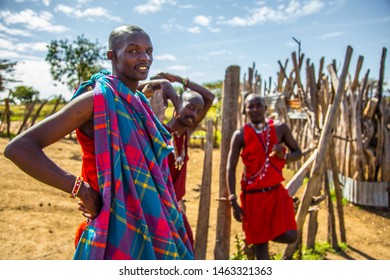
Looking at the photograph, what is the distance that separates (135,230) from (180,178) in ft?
4.00

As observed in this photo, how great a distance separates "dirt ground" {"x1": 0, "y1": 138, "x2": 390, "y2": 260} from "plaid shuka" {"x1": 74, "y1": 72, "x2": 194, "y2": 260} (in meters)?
2.50

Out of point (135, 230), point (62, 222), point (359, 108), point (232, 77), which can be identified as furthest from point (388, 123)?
point (135, 230)

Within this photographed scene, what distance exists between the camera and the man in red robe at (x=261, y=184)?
314 centimetres

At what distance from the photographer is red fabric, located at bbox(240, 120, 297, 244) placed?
3.14 meters

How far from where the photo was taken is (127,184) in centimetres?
149

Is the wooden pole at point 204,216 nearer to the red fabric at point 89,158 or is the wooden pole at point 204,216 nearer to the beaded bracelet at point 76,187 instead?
the red fabric at point 89,158

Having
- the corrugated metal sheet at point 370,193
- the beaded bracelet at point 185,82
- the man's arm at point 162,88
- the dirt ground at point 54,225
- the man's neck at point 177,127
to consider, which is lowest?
the dirt ground at point 54,225

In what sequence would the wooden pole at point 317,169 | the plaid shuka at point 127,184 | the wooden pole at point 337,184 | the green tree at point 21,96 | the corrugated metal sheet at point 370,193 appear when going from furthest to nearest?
the green tree at point 21,96, the corrugated metal sheet at point 370,193, the wooden pole at point 337,184, the wooden pole at point 317,169, the plaid shuka at point 127,184

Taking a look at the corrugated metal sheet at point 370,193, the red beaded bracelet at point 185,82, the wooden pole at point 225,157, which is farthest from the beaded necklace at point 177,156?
the corrugated metal sheet at point 370,193

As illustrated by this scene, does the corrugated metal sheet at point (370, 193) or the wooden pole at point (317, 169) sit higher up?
the wooden pole at point (317, 169)

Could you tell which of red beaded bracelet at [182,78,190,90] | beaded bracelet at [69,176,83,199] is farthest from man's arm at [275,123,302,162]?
beaded bracelet at [69,176,83,199]

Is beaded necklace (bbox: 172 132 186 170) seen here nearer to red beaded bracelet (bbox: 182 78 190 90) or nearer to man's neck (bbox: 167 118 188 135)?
man's neck (bbox: 167 118 188 135)

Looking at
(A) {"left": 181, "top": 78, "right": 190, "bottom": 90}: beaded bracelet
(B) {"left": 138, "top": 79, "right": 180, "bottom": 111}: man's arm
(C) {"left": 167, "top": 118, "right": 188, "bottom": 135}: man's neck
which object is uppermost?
(A) {"left": 181, "top": 78, "right": 190, "bottom": 90}: beaded bracelet

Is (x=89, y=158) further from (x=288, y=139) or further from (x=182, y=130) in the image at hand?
(x=288, y=139)
